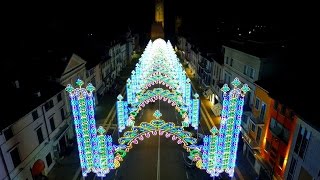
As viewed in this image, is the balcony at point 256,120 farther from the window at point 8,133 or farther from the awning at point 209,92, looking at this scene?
the window at point 8,133

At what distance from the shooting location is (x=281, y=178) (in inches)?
912

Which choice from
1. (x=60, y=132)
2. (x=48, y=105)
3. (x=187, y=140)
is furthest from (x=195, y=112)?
(x=48, y=105)

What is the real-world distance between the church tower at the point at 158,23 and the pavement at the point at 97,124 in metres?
Result: 50.5

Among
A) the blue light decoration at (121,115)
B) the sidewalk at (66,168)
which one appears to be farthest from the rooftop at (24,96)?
the sidewalk at (66,168)

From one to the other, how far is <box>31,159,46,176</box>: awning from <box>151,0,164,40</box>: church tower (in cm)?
10439

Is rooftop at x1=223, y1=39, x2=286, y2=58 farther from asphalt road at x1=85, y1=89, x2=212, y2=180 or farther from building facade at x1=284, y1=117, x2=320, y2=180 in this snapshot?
asphalt road at x1=85, y1=89, x2=212, y2=180

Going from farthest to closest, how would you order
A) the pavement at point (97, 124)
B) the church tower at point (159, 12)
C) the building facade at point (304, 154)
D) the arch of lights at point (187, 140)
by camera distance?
the church tower at point (159, 12) → the pavement at point (97, 124) → the arch of lights at point (187, 140) → the building facade at point (304, 154)

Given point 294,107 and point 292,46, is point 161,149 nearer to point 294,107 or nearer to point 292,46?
point 294,107

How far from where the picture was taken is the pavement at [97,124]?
2868 cm

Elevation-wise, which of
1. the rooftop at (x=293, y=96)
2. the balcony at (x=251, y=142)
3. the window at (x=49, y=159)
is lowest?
the window at (x=49, y=159)

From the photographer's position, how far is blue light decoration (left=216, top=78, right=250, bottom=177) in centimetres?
2119

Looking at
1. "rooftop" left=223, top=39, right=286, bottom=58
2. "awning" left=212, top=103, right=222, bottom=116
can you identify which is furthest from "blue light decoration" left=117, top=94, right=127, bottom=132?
"rooftop" left=223, top=39, right=286, bottom=58

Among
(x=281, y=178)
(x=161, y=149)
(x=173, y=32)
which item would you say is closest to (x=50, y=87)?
(x=161, y=149)

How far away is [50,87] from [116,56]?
4442cm
